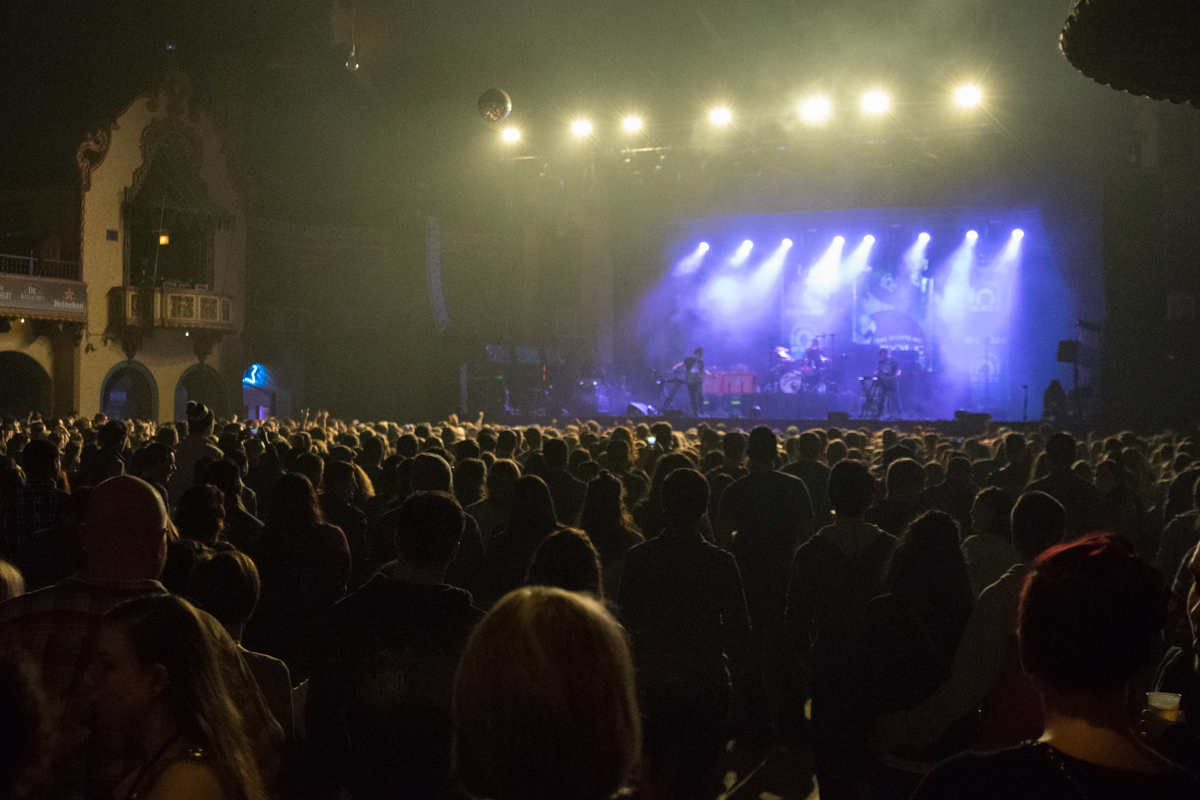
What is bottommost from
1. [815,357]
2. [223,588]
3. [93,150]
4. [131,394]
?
[223,588]

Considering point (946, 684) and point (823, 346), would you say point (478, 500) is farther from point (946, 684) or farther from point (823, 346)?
point (823, 346)

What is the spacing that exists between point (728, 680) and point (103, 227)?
2435cm

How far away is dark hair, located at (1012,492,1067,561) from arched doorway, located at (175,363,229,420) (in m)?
25.8

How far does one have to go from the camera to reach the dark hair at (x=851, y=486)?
460cm

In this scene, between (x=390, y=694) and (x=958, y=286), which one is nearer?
(x=390, y=694)

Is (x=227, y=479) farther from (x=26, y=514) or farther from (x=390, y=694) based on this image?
(x=390, y=694)

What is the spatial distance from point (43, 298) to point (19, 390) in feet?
9.37

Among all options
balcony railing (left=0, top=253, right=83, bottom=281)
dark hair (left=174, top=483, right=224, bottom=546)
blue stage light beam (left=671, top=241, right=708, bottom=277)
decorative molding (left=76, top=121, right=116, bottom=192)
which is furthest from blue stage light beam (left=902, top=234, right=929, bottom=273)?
dark hair (left=174, top=483, right=224, bottom=546)

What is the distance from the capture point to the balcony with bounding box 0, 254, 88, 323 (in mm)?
21469

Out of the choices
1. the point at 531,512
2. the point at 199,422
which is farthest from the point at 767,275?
the point at 531,512

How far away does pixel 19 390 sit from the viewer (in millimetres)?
23766

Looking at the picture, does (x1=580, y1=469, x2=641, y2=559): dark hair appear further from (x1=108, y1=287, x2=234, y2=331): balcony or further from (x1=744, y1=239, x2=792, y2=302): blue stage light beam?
(x1=744, y1=239, x2=792, y2=302): blue stage light beam

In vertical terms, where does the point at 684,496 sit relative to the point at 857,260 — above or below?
below

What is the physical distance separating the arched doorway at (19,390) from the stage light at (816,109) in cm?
1810
